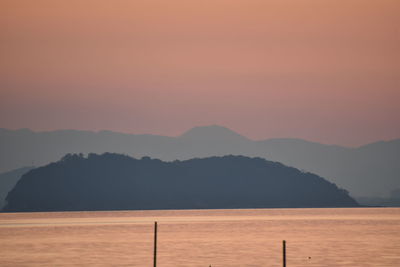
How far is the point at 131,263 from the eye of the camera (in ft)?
305

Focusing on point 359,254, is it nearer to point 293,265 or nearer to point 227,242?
point 293,265

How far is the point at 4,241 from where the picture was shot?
141 meters

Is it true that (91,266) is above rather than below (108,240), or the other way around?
below

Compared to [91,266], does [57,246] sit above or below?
above

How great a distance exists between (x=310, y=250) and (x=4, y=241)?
5305 cm

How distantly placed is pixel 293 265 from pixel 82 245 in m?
45.5

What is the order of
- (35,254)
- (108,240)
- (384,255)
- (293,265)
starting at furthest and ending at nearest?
(108,240) → (35,254) → (384,255) → (293,265)

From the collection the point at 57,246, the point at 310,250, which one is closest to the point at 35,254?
the point at 57,246

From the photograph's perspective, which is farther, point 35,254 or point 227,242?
point 227,242

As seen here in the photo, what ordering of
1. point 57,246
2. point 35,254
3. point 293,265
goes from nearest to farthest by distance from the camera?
point 293,265
point 35,254
point 57,246

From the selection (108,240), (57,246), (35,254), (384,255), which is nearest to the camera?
(384,255)

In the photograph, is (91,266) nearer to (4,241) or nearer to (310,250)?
(310,250)

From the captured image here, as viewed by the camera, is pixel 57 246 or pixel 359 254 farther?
pixel 57 246

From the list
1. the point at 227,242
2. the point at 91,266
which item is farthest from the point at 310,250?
the point at 91,266
